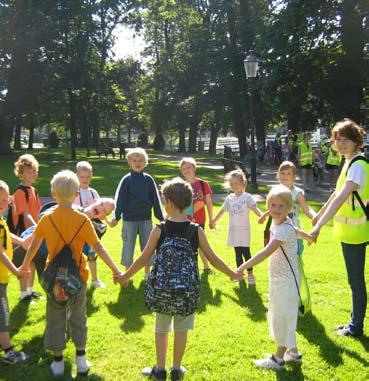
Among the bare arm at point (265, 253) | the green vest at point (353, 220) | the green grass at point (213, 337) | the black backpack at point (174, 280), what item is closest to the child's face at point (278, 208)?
the bare arm at point (265, 253)

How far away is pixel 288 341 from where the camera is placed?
4.20m

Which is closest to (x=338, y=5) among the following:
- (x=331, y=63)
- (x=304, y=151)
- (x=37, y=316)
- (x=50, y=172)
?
(x=331, y=63)

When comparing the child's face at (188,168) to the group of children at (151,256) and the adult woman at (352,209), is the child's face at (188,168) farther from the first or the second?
the group of children at (151,256)

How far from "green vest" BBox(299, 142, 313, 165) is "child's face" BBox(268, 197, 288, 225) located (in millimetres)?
13558

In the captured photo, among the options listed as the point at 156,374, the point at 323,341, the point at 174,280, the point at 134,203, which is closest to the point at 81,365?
the point at 156,374

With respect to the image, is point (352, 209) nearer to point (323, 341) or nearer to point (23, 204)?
point (323, 341)

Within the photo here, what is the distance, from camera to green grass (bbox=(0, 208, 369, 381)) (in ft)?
14.0

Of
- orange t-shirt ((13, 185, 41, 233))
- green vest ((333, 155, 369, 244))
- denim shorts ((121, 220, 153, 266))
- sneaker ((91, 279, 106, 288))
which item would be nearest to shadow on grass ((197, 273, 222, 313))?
denim shorts ((121, 220, 153, 266))

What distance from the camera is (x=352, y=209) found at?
4.70 meters

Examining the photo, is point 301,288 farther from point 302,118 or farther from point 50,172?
point 302,118

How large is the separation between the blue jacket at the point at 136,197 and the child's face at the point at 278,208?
2.56m

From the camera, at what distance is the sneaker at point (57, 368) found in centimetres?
Answer: 411

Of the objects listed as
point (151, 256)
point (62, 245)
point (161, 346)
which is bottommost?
point (161, 346)

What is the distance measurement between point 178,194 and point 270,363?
1823mm
